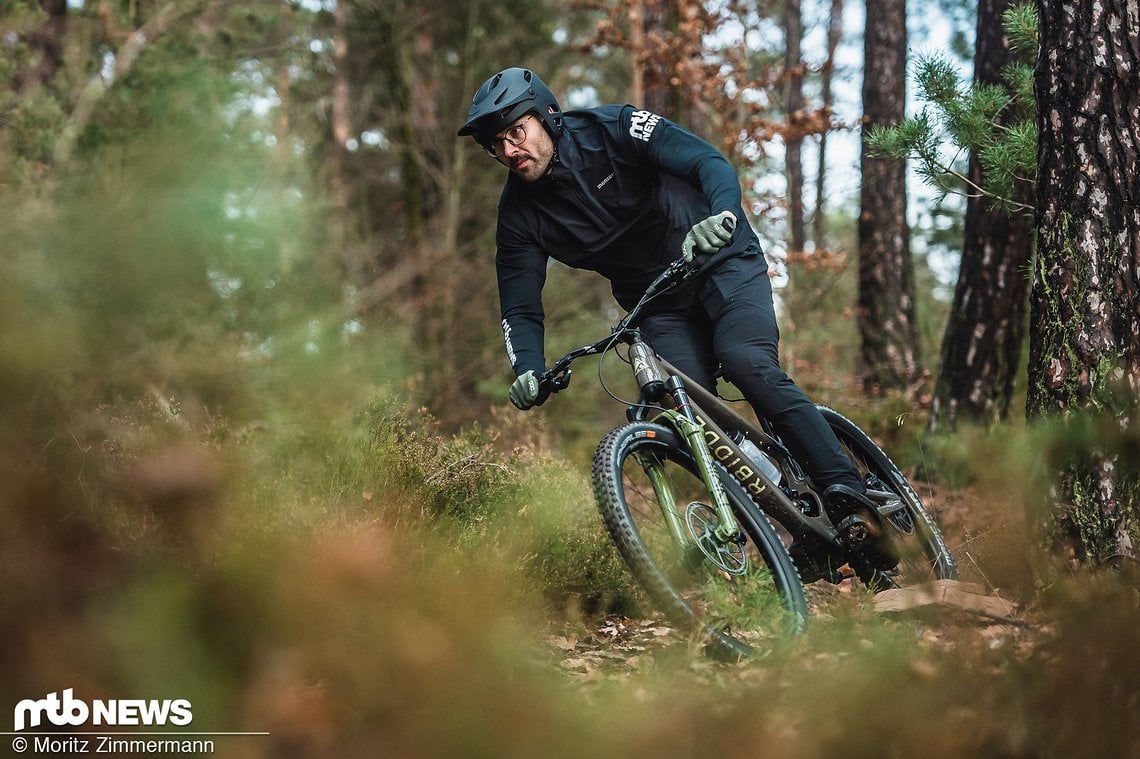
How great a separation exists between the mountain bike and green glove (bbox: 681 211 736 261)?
0.53ft

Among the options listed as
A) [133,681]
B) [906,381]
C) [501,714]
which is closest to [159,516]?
[133,681]

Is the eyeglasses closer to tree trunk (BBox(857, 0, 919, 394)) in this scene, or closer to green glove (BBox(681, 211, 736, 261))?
green glove (BBox(681, 211, 736, 261))

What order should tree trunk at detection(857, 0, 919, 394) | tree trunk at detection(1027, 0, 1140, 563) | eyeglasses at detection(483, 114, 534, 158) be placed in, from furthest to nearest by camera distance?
1. tree trunk at detection(857, 0, 919, 394)
2. eyeglasses at detection(483, 114, 534, 158)
3. tree trunk at detection(1027, 0, 1140, 563)

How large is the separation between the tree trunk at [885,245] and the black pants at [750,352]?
21.5 ft

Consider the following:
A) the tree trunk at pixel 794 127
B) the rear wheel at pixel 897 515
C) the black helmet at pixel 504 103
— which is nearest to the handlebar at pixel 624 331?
the black helmet at pixel 504 103

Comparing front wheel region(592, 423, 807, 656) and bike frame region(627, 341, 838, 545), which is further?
bike frame region(627, 341, 838, 545)

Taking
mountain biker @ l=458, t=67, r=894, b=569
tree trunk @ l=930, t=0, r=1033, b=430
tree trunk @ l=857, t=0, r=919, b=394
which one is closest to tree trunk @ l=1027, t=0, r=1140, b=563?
mountain biker @ l=458, t=67, r=894, b=569

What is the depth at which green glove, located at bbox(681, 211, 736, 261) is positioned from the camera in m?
3.66

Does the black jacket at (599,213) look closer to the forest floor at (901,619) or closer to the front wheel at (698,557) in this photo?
the front wheel at (698,557)

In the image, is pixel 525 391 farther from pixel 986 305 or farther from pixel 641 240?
pixel 986 305

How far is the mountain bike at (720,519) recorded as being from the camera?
3.44 meters

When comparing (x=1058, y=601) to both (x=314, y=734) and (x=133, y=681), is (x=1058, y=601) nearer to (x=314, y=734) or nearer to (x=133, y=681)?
(x=314, y=734)

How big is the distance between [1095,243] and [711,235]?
1525mm

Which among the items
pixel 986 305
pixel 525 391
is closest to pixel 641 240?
pixel 525 391
